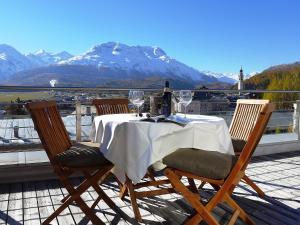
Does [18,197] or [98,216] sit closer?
[98,216]

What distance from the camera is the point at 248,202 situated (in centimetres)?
361

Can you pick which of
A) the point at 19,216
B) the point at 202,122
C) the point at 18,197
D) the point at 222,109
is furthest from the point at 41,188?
the point at 222,109

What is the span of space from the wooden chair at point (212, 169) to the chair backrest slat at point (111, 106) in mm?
1645

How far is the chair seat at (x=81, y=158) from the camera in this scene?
291cm

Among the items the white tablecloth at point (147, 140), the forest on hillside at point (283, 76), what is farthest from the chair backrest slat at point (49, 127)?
the forest on hillside at point (283, 76)

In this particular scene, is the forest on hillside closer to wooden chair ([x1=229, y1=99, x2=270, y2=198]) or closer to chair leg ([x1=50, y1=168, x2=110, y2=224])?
wooden chair ([x1=229, y1=99, x2=270, y2=198])

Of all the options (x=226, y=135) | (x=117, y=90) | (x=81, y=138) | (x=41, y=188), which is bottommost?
(x=41, y=188)

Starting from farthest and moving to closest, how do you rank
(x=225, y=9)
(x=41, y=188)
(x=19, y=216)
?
(x=225, y=9) → (x=41, y=188) → (x=19, y=216)

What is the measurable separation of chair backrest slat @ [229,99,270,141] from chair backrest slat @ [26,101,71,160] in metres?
1.89

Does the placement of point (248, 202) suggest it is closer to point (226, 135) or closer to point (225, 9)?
point (226, 135)

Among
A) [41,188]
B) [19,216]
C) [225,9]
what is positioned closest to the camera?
[19,216]

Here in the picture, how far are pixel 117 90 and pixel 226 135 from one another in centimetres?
208

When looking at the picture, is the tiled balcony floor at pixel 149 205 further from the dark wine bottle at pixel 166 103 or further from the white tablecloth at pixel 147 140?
the dark wine bottle at pixel 166 103

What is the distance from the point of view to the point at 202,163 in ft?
8.78
